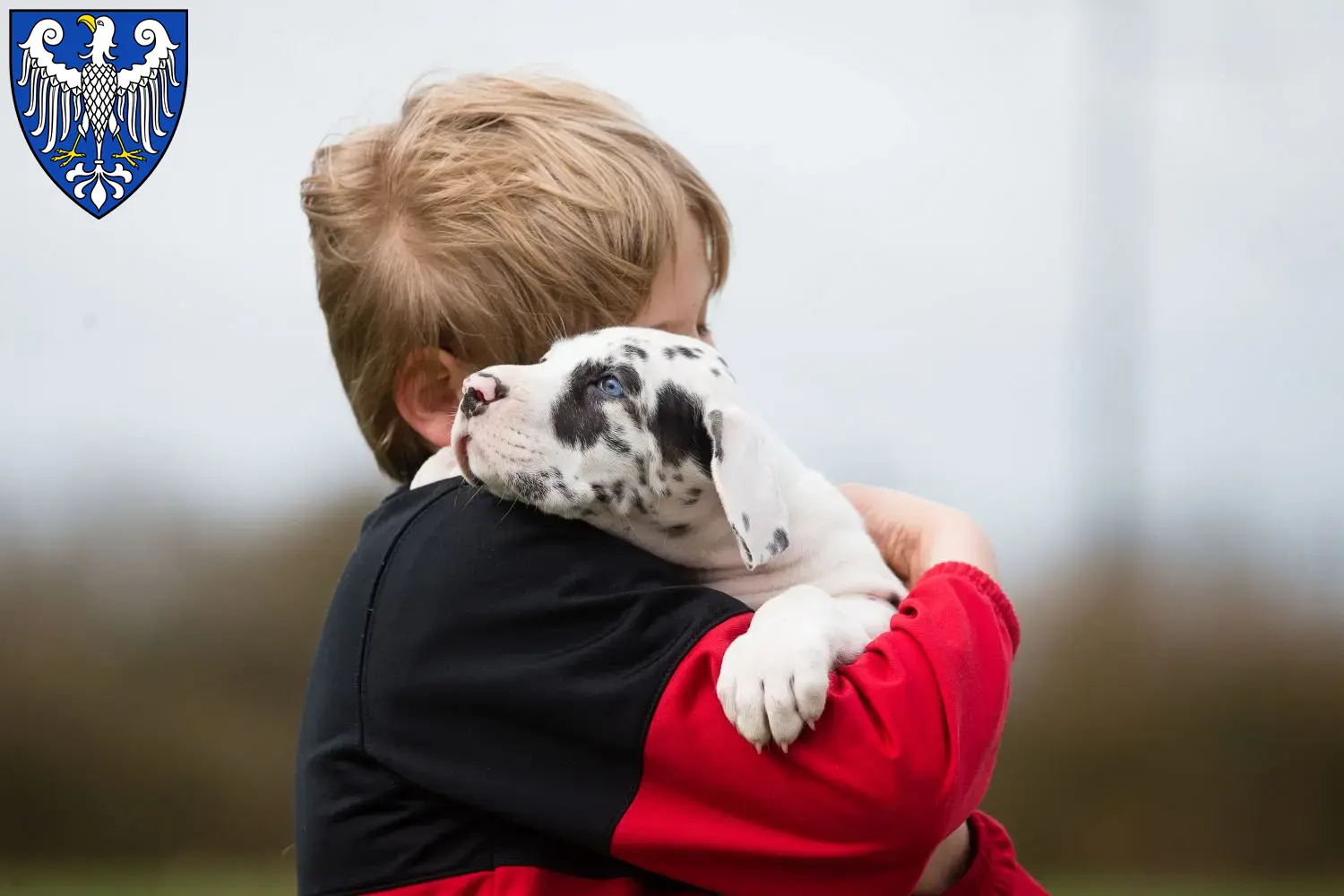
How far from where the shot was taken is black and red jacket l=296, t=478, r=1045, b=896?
4.47 feet

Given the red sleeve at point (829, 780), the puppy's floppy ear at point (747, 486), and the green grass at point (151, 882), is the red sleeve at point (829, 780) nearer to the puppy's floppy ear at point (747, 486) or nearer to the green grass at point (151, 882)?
the puppy's floppy ear at point (747, 486)

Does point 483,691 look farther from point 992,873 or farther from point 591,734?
point 992,873

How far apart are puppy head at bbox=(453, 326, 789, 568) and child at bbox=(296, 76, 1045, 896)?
6 cm

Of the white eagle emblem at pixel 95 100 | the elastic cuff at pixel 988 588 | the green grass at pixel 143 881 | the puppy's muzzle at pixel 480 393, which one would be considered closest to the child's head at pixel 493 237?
the puppy's muzzle at pixel 480 393

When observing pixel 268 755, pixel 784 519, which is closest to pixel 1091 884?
pixel 268 755

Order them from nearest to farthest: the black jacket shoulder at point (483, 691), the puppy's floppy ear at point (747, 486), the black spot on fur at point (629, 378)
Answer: the black jacket shoulder at point (483, 691) < the puppy's floppy ear at point (747, 486) < the black spot on fur at point (629, 378)

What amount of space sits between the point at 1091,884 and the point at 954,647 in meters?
2.87

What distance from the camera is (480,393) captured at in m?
1.61

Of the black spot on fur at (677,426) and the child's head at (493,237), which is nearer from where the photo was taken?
the black spot on fur at (677,426)

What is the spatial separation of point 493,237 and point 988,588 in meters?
0.83

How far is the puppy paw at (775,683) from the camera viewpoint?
4.33 ft

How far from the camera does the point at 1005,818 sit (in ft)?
12.7

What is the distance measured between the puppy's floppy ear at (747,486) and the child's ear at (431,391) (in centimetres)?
46

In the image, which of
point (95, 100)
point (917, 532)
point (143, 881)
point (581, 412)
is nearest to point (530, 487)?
point (581, 412)
